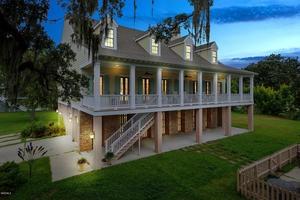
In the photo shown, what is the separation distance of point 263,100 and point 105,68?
29653mm

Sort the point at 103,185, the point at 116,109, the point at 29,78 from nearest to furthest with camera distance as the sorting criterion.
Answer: the point at 103,185 < the point at 29,78 < the point at 116,109

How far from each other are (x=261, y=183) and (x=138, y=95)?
26.0 feet

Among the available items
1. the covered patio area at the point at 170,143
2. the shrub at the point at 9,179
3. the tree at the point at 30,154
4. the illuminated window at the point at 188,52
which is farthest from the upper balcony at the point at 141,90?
the shrub at the point at 9,179

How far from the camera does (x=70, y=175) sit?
391 inches

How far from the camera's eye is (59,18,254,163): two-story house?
466 inches

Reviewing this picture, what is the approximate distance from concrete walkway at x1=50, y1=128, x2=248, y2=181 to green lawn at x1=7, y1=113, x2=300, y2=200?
0.55 meters

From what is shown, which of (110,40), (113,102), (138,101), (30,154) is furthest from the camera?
(110,40)

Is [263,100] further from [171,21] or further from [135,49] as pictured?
[171,21]

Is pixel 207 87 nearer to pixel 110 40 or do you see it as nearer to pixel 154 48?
pixel 154 48

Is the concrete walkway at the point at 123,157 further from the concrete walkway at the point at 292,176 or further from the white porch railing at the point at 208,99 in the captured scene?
the concrete walkway at the point at 292,176

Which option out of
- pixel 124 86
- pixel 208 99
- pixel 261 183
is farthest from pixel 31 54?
pixel 208 99

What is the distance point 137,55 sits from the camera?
13.6 m

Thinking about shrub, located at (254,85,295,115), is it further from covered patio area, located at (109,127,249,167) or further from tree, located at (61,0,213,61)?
tree, located at (61,0,213,61)

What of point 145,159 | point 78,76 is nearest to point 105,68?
point 78,76
